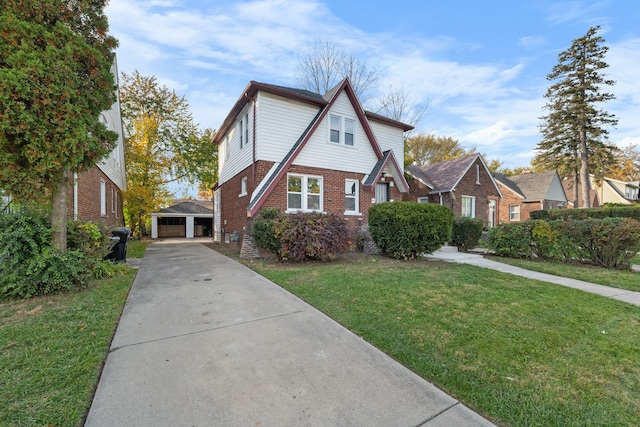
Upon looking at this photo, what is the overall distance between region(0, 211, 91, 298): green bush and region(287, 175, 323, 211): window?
6.51 meters

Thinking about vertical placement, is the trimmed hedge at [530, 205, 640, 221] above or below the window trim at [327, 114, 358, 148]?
below

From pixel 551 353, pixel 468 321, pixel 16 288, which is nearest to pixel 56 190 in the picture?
pixel 16 288

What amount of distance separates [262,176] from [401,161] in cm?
740

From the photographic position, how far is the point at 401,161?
14.0m

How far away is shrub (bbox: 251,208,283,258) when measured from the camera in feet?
27.3

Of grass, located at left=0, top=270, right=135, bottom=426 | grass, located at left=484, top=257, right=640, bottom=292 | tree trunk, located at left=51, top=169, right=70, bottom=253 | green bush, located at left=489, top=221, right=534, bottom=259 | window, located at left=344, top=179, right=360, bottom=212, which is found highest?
window, located at left=344, top=179, right=360, bottom=212

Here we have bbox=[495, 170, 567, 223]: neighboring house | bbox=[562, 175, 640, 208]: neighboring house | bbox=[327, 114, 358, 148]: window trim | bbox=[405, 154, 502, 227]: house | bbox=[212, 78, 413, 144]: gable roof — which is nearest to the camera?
bbox=[212, 78, 413, 144]: gable roof

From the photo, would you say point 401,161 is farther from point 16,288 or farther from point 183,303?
point 16,288

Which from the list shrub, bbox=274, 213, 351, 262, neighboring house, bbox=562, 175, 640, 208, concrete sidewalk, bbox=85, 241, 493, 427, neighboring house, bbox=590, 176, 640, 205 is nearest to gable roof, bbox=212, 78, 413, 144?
shrub, bbox=274, 213, 351, 262

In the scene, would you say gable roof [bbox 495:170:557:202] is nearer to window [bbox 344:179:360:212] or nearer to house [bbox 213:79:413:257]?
house [bbox 213:79:413:257]

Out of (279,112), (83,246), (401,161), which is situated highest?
(279,112)

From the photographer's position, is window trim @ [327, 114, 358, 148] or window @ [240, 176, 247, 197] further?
window @ [240, 176, 247, 197]

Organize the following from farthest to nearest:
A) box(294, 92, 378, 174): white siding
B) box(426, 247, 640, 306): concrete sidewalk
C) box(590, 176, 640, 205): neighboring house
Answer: box(590, 176, 640, 205): neighboring house < box(294, 92, 378, 174): white siding < box(426, 247, 640, 306): concrete sidewalk

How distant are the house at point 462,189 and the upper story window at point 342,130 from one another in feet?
28.1
